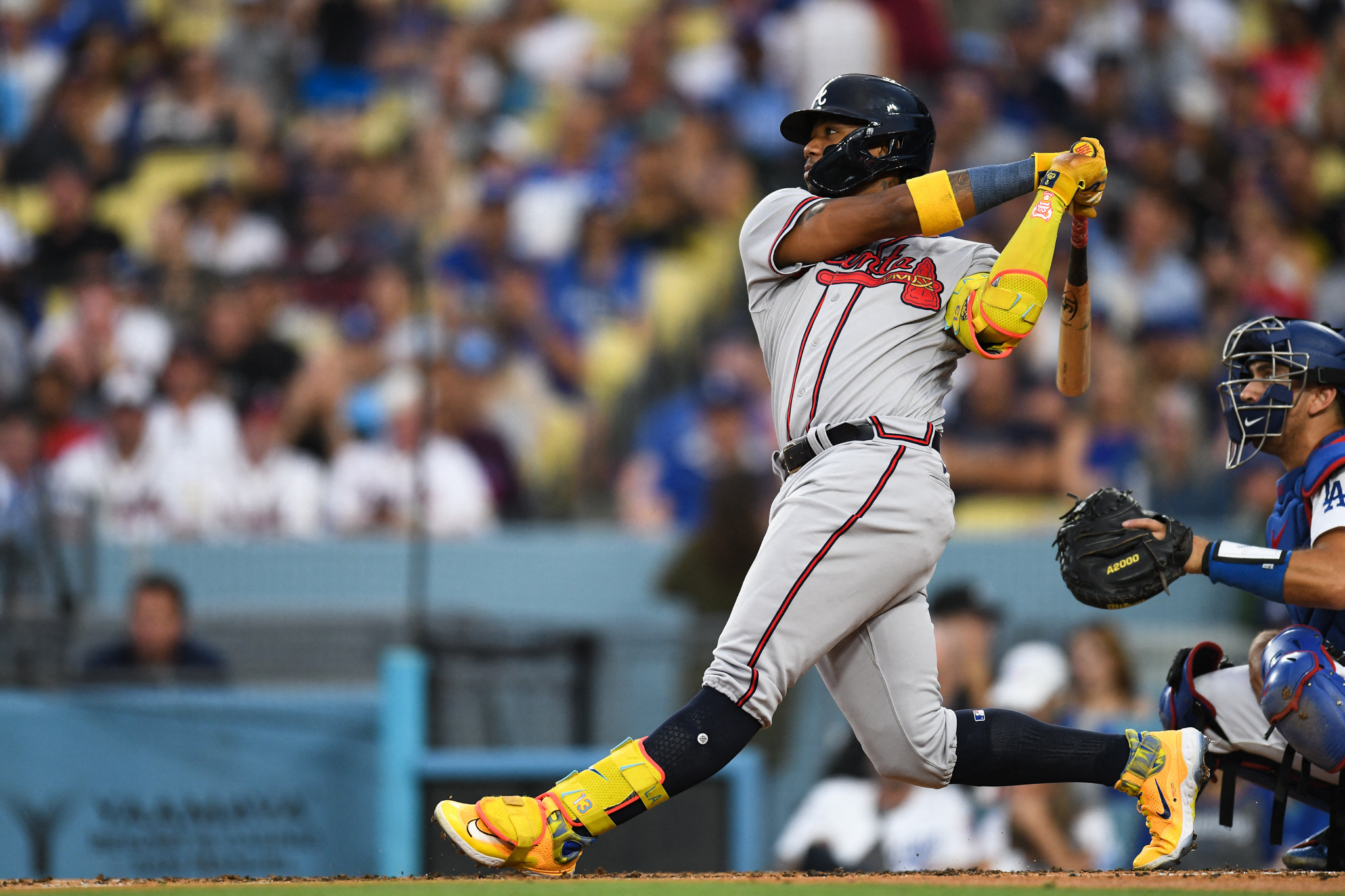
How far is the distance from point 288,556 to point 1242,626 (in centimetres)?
439

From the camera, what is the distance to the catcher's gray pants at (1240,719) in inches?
159

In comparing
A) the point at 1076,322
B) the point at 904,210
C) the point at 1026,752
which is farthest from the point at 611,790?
the point at 1076,322

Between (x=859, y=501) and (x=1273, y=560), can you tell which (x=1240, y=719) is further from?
(x=859, y=501)

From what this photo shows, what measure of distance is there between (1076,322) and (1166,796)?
3.95ft

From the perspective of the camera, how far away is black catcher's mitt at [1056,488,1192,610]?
12.1 ft

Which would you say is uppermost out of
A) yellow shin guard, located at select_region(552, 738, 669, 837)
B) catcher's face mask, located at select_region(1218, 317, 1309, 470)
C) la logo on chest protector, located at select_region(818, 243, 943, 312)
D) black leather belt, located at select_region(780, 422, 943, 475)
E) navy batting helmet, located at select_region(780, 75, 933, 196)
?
navy batting helmet, located at select_region(780, 75, 933, 196)

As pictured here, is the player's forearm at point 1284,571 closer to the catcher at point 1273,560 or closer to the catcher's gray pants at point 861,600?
the catcher at point 1273,560

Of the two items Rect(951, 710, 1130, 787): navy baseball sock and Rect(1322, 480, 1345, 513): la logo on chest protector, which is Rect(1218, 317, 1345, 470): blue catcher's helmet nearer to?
Rect(1322, 480, 1345, 513): la logo on chest protector

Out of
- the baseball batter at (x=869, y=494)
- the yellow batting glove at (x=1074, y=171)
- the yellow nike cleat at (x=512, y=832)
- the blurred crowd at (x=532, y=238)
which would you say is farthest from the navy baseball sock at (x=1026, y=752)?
the blurred crowd at (x=532, y=238)

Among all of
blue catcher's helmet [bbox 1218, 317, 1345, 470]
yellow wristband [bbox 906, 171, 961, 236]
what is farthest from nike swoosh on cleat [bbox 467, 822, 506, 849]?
blue catcher's helmet [bbox 1218, 317, 1345, 470]

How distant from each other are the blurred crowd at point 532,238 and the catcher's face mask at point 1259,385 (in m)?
3.30

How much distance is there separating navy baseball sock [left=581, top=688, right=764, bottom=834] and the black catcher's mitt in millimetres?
881

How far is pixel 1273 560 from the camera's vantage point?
12.1 ft

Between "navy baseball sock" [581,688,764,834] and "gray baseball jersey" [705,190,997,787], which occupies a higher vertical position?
"gray baseball jersey" [705,190,997,787]
